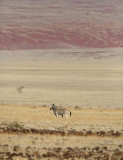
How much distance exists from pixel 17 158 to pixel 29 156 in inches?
18.0

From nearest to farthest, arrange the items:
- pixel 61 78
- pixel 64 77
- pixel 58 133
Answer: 1. pixel 58 133
2. pixel 61 78
3. pixel 64 77

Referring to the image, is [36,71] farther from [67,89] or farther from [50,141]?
[50,141]

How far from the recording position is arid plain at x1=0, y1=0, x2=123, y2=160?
46.7ft

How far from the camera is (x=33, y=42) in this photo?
8856cm

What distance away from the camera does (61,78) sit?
54125 mm

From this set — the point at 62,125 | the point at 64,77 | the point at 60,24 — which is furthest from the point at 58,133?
the point at 60,24

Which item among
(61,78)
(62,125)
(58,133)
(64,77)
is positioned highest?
(64,77)

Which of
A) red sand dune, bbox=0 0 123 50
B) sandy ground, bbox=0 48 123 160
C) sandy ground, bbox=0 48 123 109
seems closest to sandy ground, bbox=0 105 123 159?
sandy ground, bbox=0 48 123 160

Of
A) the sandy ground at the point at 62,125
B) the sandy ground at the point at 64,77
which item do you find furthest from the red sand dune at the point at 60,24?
the sandy ground at the point at 62,125

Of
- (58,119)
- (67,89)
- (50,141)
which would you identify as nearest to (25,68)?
(67,89)

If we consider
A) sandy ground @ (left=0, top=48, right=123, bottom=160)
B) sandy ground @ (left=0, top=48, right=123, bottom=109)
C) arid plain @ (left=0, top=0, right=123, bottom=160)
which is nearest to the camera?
sandy ground @ (left=0, top=48, right=123, bottom=160)

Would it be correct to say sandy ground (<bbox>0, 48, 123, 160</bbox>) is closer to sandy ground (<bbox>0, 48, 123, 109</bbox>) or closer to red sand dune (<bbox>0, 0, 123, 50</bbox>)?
sandy ground (<bbox>0, 48, 123, 109</bbox>)

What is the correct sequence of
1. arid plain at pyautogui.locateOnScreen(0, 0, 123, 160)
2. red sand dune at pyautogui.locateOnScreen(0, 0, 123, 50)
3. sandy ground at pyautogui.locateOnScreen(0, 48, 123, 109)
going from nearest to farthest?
arid plain at pyautogui.locateOnScreen(0, 0, 123, 160) → sandy ground at pyautogui.locateOnScreen(0, 48, 123, 109) → red sand dune at pyautogui.locateOnScreen(0, 0, 123, 50)

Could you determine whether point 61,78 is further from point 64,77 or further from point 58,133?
point 58,133
